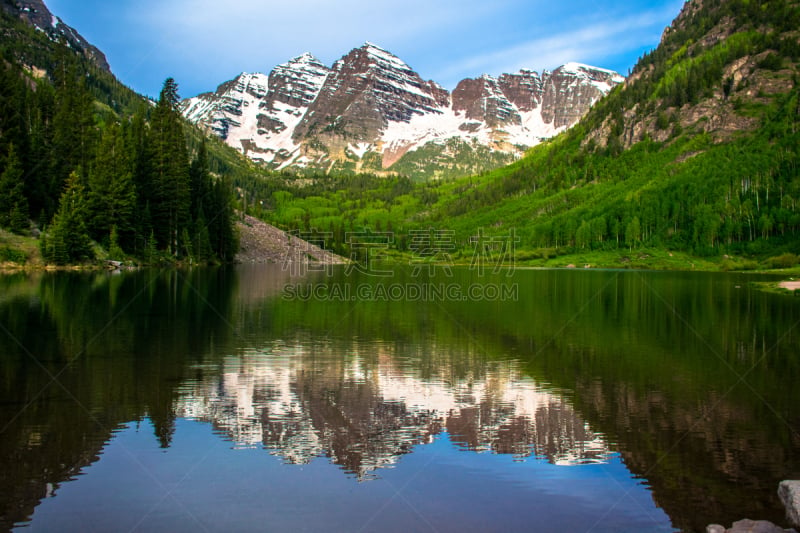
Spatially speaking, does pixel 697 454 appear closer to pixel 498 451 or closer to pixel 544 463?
pixel 544 463

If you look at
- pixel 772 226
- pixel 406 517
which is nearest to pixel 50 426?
pixel 406 517

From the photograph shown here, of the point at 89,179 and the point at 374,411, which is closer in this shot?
the point at 374,411

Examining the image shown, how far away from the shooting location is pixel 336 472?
12.4 m

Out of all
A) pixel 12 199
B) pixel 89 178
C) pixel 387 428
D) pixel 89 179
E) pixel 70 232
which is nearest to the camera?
pixel 387 428

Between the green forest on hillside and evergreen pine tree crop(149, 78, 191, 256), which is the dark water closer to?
the green forest on hillside

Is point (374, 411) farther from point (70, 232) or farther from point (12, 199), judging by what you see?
point (12, 199)

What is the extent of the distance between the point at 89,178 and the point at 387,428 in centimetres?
9707

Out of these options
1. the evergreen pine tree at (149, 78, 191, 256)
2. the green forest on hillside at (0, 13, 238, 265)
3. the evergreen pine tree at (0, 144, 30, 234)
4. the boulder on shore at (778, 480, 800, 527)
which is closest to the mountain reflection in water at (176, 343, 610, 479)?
the boulder on shore at (778, 480, 800, 527)

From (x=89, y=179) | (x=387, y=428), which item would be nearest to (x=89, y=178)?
(x=89, y=179)

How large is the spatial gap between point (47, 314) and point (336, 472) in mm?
29609

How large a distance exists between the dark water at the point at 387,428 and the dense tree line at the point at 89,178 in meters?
62.2

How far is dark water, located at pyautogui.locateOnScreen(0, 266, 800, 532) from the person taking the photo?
10711 mm

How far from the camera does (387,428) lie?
15.3 meters

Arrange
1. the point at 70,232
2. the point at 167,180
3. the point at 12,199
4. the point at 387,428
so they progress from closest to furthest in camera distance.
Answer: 1. the point at 387,428
2. the point at 70,232
3. the point at 12,199
4. the point at 167,180
